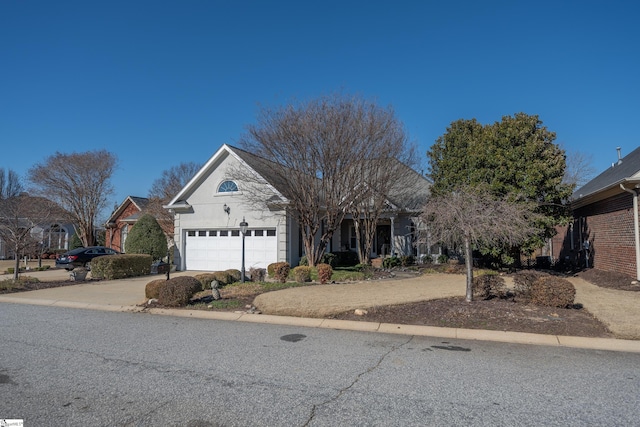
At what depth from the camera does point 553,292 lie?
9.23 metres

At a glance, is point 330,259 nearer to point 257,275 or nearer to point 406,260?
point 406,260

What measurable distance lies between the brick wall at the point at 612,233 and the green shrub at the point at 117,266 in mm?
19093

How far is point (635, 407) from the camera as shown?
438cm

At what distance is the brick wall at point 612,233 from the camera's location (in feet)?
44.3

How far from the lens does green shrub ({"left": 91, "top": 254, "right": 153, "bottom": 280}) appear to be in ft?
58.0

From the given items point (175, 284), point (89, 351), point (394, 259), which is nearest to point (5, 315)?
point (175, 284)

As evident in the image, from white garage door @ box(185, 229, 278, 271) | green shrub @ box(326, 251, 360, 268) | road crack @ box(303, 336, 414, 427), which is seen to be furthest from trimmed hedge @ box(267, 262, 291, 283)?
road crack @ box(303, 336, 414, 427)

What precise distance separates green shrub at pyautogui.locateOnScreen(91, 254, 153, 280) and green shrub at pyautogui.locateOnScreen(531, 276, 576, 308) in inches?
628

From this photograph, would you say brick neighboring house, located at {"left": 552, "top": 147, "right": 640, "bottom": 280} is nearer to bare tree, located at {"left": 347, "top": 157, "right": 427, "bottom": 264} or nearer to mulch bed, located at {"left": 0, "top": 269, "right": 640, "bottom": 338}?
mulch bed, located at {"left": 0, "top": 269, "right": 640, "bottom": 338}

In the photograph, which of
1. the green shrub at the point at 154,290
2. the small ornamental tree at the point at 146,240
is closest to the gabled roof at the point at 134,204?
the small ornamental tree at the point at 146,240

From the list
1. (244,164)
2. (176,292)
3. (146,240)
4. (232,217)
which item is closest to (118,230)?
(146,240)

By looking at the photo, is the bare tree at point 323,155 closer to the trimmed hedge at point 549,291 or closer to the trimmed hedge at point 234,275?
the trimmed hedge at point 234,275

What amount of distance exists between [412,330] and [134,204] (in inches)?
1256

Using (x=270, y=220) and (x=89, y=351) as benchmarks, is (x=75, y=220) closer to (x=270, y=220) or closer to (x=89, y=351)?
(x=270, y=220)
